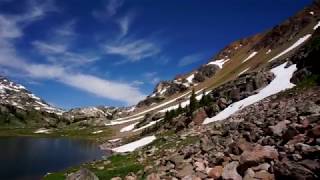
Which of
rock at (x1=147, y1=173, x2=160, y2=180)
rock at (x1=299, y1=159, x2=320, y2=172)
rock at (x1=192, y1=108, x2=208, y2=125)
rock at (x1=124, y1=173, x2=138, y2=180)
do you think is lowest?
rock at (x1=299, y1=159, x2=320, y2=172)

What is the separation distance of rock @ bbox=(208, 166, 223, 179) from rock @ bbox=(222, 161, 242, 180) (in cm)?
49

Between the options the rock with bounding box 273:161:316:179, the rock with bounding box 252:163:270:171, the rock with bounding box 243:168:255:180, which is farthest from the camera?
the rock with bounding box 252:163:270:171

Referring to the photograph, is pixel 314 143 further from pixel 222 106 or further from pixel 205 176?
pixel 222 106

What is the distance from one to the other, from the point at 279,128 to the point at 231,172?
511 centimetres

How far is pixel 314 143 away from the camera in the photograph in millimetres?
19625

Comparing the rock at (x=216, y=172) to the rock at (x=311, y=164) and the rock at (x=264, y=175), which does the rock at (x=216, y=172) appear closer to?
the rock at (x=264, y=175)

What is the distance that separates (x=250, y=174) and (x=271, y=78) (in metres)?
47.9

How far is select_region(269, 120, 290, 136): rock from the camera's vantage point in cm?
2405

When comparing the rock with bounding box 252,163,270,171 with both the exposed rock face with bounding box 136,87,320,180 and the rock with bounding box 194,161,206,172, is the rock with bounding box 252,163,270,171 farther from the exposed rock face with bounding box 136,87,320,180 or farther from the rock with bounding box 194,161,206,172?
the rock with bounding box 194,161,206,172

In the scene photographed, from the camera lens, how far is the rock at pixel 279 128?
2405cm

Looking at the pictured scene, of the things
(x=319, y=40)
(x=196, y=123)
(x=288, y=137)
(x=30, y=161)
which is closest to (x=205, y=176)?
(x=288, y=137)

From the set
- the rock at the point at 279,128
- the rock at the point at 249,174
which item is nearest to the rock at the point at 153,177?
the rock at the point at 249,174

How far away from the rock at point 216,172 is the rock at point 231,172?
19.3 inches

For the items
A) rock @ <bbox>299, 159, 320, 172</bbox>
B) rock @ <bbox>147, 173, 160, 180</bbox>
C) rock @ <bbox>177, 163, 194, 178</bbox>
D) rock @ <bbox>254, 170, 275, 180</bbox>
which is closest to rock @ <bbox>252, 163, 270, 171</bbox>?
rock @ <bbox>254, 170, 275, 180</bbox>
